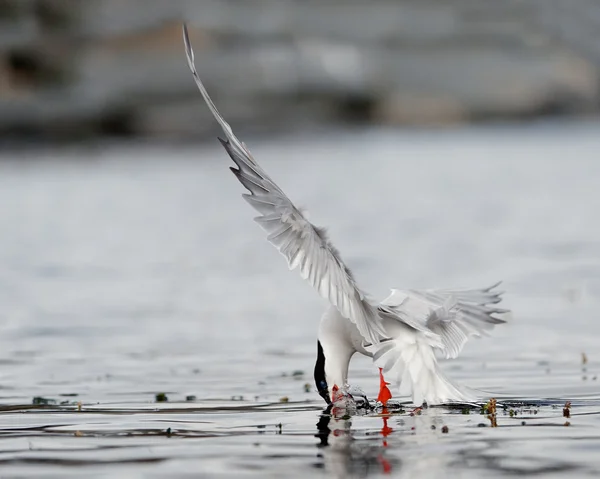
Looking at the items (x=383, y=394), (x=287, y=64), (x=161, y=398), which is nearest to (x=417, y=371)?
(x=383, y=394)

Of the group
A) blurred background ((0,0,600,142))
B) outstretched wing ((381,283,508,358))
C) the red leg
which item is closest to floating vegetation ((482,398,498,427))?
outstretched wing ((381,283,508,358))

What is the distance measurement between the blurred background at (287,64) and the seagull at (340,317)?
121 ft

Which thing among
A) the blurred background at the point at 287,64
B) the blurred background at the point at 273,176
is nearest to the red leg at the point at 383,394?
the blurred background at the point at 273,176

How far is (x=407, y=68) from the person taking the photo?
5291cm

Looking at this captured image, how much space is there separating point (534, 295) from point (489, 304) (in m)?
5.09

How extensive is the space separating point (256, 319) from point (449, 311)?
4678 mm

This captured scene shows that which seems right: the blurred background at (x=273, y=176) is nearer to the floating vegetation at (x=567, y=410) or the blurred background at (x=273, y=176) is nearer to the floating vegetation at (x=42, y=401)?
the floating vegetation at (x=42, y=401)

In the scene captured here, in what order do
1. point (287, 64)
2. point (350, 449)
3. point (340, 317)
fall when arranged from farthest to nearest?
point (287, 64) → point (340, 317) → point (350, 449)

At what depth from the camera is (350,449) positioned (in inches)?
282

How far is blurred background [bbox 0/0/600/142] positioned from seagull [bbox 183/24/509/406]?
36.8 meters

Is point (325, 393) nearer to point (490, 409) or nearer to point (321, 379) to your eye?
point (321, 379)

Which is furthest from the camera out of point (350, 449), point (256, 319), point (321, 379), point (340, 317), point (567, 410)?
point (256, 319)

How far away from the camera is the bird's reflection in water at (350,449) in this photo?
6.58 m

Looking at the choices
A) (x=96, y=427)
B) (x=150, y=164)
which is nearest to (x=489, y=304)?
(x=96, y=427)
